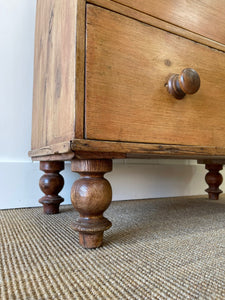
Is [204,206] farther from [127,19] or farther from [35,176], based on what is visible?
[127,19]

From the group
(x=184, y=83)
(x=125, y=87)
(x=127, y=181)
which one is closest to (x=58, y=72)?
(x=125, y=87)

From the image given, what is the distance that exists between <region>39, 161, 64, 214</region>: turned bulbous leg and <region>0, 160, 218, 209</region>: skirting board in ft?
0.52

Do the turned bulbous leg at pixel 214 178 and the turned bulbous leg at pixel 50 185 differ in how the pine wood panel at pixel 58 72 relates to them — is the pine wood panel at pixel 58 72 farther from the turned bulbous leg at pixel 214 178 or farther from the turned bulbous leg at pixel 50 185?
the turned bulbous leg at pixel 214 178

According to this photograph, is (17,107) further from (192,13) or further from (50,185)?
(192,13)

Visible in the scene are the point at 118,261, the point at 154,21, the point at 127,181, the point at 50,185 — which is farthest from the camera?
the point at 127,181

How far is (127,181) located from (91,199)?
2.26 feet

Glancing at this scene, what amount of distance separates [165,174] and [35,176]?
2.08ft

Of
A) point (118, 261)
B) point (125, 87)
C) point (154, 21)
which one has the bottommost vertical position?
point (118, 261)

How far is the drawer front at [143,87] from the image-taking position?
47 cm

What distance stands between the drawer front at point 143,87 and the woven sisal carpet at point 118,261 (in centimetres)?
22

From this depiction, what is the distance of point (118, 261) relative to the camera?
1.43ft

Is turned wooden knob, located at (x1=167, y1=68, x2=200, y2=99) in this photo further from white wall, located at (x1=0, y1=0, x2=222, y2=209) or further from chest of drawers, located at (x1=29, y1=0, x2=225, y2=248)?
white wall, located at (x1=0, y1=0, x2=222, y2=209)

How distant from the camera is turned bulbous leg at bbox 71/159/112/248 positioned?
0.47 m

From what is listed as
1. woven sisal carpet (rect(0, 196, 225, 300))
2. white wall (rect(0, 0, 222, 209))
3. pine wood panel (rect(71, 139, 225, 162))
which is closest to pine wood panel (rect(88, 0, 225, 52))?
pine wood panel (rect(71, 139, 225, 162))
